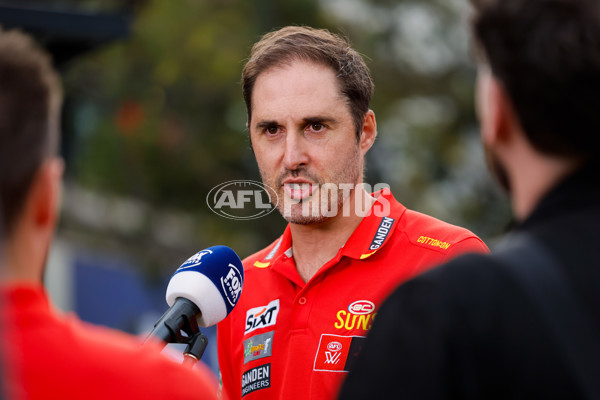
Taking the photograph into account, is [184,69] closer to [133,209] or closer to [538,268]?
[133,209]

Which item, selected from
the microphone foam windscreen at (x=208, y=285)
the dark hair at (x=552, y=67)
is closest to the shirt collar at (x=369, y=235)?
the microphone foam windscreen at (x=208, y=285)

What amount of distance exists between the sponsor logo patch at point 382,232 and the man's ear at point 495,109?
1.59 metres

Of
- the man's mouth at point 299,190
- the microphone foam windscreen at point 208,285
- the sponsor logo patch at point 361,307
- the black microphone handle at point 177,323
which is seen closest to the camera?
the black microphone handle at point 177,323

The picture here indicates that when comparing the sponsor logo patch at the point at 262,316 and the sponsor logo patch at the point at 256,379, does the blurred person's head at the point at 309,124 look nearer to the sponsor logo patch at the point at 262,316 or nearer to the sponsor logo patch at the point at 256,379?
the sponsor logo patch at the point at 262,316

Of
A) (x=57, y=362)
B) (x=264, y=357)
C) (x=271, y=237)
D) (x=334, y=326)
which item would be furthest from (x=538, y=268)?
(x=271, y=237)

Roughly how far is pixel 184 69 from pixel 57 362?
10.2 meters

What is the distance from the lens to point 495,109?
1718mm

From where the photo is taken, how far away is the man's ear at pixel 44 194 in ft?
5.47

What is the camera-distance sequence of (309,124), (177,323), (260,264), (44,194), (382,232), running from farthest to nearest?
(260,264), (309,124), (382,232), (177,323), (44,194)

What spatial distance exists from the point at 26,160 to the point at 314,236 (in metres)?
1.99

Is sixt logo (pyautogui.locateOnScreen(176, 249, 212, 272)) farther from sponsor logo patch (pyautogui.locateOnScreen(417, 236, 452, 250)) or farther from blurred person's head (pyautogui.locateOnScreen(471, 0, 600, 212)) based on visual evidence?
blurred person's head (pyautogui.locateOnScreen(471, 0, 600, 212))

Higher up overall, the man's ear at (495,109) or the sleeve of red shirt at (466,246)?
the man's ear at (495,109)

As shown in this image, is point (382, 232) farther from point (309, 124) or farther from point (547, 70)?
point (547, 70)

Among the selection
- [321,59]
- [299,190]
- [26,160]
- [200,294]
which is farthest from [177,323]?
[321,59]
